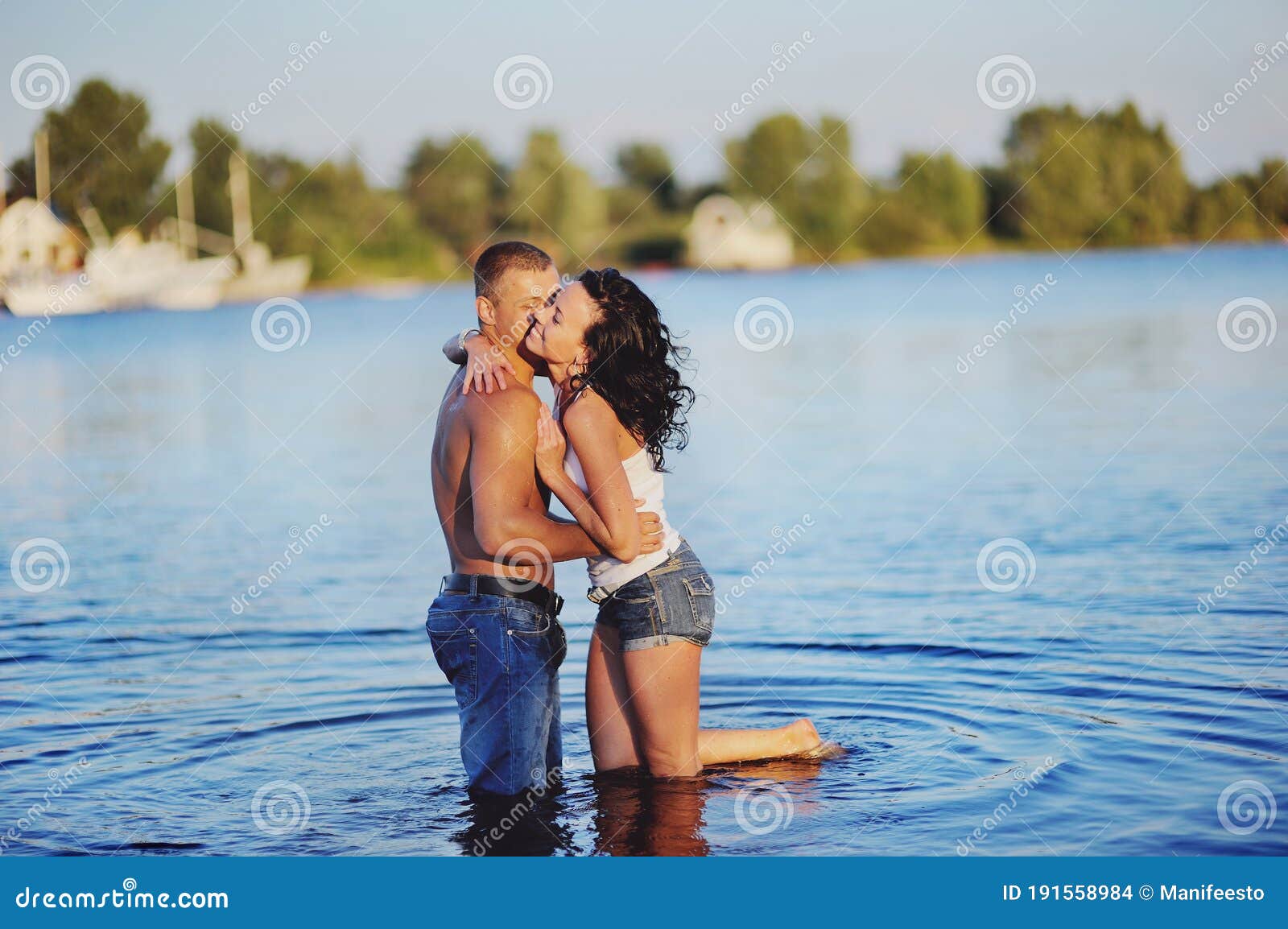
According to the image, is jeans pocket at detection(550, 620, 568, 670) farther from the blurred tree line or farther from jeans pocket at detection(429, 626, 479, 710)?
the blurred tree line

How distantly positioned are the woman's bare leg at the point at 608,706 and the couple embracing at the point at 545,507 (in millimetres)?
44

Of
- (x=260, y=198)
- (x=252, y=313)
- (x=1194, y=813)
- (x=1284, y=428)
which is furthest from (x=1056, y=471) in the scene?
→ (x=260, y=198)

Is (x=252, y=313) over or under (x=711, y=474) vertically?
over

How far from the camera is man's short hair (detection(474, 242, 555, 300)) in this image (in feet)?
19.3

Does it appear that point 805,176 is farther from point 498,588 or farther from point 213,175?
point 498,588

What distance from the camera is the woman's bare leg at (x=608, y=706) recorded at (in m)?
6.19

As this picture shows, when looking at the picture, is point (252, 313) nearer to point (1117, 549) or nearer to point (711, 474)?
point (711, 474)

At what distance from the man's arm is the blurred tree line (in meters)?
51.4

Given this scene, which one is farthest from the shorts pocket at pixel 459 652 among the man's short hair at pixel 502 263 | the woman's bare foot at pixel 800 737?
the woman's bare foot at pixel 800 737

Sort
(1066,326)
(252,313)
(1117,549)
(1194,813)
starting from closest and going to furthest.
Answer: (1194,813)
(1117,549)
(1066,326)
(252,313)

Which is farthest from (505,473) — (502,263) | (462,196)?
(462,196)

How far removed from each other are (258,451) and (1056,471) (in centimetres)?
1050

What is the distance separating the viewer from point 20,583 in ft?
37.3
